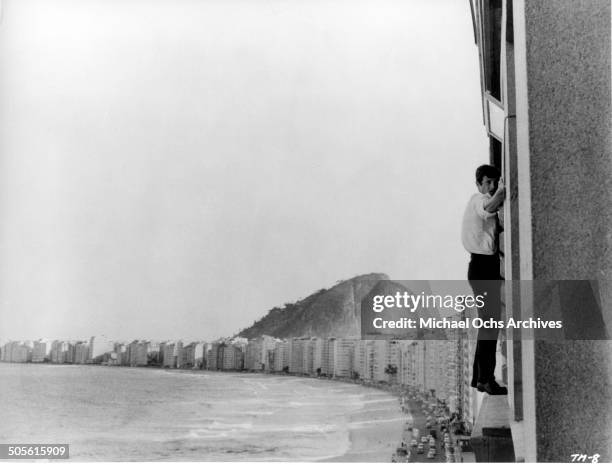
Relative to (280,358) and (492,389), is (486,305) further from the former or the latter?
(280,358)

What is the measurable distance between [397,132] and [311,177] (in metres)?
0.45

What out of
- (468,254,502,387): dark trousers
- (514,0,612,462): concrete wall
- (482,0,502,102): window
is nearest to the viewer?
(514,0,612,462): concrete wall

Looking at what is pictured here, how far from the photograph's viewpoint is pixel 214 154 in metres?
3.30

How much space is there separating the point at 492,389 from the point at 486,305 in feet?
1.40

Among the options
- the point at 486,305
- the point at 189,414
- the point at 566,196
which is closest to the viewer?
the point at 566,196

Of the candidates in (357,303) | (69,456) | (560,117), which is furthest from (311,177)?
(69,456)

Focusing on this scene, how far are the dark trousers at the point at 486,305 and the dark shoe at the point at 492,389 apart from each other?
18 millimetres

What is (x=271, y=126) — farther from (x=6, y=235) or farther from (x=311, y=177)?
(x=6, y=235)

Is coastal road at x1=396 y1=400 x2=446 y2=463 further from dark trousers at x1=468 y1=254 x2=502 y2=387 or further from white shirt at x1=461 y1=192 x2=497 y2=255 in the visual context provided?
white shirt at x1=461 y1=192 x2=497 y2=255

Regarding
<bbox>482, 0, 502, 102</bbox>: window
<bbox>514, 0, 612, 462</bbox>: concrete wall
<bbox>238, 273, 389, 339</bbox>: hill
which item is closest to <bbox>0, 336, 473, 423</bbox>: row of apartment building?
<bbox>238, 273, 389, 339</bbox>: hill

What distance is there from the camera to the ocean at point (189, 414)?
3072mm

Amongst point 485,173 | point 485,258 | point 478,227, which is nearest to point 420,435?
point 485,258

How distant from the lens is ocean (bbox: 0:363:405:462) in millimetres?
3072

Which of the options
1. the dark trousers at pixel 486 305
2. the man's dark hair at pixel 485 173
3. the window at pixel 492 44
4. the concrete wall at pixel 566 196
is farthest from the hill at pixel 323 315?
the window at pixel 492 44
